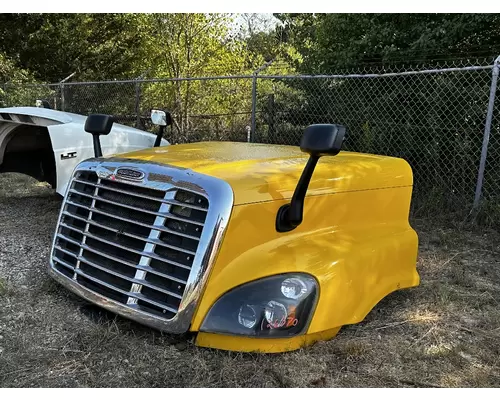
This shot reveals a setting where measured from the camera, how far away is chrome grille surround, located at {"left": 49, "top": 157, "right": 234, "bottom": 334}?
8.30 ft

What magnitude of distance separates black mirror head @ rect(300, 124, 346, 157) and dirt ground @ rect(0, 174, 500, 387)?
41.3 inches

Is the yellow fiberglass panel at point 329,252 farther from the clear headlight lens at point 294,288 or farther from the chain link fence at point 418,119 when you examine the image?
the chain link fence at point 418,119

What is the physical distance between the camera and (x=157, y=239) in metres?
2.70

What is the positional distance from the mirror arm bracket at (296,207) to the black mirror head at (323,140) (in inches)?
1.9

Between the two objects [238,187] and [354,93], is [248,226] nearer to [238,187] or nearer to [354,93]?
[238,187]

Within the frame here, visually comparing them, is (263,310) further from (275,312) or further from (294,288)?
(294,288)

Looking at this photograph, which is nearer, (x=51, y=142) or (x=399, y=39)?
(x=51, y=142)

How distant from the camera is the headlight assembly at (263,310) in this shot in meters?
2.52

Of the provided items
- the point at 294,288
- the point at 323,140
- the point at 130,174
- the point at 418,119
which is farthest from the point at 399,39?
the point at 294,288

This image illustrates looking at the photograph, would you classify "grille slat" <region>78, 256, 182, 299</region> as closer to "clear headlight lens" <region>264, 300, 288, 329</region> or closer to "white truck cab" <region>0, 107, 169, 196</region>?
"clear headlight lens" <region>264, 300, 288, 329</region>

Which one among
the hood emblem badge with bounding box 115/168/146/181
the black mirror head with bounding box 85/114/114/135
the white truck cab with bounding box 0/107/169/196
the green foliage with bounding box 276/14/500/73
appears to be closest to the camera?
the hood emblem badge with bounding box 115/168/146/181

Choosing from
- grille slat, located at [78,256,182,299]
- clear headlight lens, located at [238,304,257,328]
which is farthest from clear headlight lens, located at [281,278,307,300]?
grille slat, located at [78,256,182,299]

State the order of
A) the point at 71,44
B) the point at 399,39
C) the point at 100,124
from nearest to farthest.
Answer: the point at 100,124 → the point at 399,39 → the point at 71,44

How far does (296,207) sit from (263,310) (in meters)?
0.57
